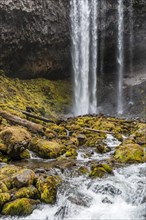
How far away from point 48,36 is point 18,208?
2555 centimetres

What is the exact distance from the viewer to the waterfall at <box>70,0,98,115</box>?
113ft

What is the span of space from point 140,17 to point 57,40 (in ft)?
34.3

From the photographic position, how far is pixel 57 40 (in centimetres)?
3331

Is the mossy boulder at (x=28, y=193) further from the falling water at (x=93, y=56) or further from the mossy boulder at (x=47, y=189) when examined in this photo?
the falling water at (x=93, y=56)

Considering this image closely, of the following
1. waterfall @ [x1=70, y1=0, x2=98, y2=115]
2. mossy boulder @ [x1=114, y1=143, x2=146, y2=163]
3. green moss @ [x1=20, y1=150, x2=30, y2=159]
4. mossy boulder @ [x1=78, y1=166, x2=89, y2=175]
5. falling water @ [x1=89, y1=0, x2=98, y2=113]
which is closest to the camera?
mossy boulder @ [x1=78, y1=166, x2=89, y2=175]

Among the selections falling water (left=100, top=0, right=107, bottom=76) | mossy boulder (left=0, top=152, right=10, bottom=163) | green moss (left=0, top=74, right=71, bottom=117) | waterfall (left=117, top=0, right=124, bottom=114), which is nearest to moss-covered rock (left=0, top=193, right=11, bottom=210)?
mossy boulder (left=0, top=152, right=10, bottom=163)

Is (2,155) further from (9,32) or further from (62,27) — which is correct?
(62,27)

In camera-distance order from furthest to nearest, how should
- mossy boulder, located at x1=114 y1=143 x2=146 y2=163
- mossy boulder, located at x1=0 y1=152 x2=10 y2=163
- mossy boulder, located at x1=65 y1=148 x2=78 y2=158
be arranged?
mossy boulder, located at x1=65 y1=148 x2=78 y2=158 < mossy boulder, located at x1=114 y1=143 x2=146 y2=163 < mossy boulder, located at x1=0 y1=152 x2=10 y2=163

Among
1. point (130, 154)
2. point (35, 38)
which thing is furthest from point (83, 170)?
point (35, 38)

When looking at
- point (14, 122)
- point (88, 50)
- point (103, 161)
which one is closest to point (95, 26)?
point (88, 50)

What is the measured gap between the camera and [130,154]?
1371 cm

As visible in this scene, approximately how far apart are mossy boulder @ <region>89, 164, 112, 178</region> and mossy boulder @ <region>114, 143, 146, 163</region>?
6.13ft

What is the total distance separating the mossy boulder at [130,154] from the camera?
1345cm

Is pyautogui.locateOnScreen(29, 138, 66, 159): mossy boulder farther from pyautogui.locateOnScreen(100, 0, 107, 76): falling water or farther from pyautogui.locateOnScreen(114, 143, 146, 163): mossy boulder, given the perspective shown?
pyautogui.locateOnScreen(100, 0, 107, 76): falling water
